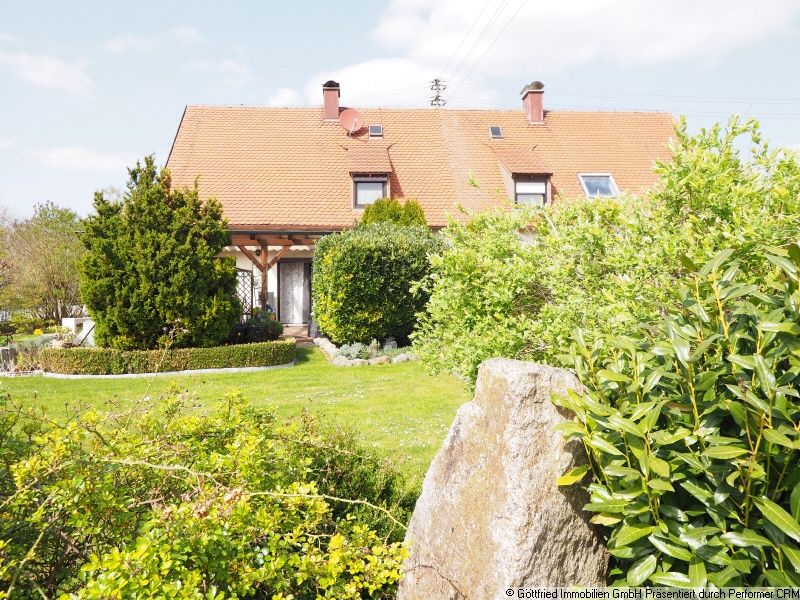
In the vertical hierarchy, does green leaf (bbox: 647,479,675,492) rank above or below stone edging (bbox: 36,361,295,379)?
above

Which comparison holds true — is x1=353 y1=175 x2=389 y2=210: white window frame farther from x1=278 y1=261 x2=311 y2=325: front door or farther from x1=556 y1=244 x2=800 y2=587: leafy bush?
x1=556 y1=244 x2=800 y2=587: leafy bush

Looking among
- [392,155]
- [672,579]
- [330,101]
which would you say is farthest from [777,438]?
[330,101]

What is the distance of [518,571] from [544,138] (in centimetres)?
2231

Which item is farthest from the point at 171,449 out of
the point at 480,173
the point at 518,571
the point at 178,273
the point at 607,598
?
the point at 480,173

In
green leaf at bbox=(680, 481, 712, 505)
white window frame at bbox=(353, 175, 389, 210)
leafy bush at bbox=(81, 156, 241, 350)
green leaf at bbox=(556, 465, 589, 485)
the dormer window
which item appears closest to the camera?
green leaf at bbox=(680, 481, 712, 505)

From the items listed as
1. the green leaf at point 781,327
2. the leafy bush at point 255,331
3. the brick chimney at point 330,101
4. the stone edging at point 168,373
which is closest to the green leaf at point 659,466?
the green leaf at point 781,327

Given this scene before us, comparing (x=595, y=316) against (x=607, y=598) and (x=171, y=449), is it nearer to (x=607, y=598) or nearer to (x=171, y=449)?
(x=607, y=598)

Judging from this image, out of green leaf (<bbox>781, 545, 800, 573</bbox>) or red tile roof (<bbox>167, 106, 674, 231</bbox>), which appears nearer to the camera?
green leaf (<bbox>781, 545, 800, 573</bbox>)

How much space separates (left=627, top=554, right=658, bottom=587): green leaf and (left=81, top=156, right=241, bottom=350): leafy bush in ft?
35.6

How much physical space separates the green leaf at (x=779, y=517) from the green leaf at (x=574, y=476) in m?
0.59

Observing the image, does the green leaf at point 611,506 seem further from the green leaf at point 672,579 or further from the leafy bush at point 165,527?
the leafy bush at point 165,527

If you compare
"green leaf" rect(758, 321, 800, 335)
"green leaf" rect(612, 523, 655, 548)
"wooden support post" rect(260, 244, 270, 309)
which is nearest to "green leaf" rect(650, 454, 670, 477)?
"green leaf" rect(612, 523, 655, 548)

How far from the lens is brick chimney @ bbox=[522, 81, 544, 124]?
2317 centimetres

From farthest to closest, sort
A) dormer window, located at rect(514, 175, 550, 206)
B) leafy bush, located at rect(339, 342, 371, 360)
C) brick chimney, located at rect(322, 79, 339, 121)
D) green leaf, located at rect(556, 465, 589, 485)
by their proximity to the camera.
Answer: brick chimney, located at rect(322, 79, 339, 121)
dormer window, located at rect(514, 175, 550, 206)
leafy bush, located at rect(339, 342, 371, 360)
green leaf, located at rect(556, 465, 589, 485)
